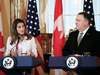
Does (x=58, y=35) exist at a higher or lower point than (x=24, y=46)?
higher

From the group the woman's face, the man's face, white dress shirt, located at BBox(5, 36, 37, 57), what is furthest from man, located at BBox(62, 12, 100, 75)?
the woman's face

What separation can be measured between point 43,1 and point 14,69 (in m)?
4.31

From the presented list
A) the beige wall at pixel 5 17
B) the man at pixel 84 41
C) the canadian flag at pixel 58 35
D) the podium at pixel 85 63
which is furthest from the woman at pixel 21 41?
the beige wall at pixel 5 17

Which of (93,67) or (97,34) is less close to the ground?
(97,34)

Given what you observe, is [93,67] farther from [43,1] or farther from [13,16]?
[43,1]

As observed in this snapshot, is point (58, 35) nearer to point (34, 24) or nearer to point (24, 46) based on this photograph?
point (34, 24)

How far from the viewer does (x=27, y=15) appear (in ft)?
18.0

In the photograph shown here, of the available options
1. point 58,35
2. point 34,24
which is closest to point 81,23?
point 58,35

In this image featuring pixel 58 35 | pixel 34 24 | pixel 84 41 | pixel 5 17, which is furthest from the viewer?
pixel 34 24

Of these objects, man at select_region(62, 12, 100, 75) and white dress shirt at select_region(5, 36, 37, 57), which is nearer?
man at select_region(62, 12, 100, 75)

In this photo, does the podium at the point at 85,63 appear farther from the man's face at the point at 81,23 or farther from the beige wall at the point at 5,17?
the beige wall at the point at 5,17

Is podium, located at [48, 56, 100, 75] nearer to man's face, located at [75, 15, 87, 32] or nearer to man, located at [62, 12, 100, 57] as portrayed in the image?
man, located at [62, 12, 100, 57]

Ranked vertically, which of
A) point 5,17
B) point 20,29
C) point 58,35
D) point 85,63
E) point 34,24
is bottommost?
point 85,63

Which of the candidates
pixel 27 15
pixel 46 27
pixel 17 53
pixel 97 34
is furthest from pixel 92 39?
pixel 46 27
